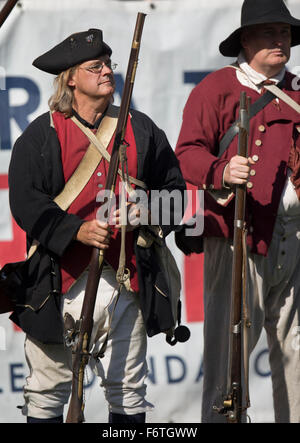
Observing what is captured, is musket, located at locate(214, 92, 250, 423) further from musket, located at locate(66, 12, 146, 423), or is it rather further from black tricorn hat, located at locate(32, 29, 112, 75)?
black tricorn hat, located at locate(32, 29, 112, 75)

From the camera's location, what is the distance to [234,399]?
4.09 m

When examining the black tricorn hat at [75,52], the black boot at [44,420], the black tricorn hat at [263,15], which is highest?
the black tricorn hat at [263,15]

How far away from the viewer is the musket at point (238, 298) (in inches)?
161

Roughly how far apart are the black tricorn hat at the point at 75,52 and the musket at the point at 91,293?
30 centimetres

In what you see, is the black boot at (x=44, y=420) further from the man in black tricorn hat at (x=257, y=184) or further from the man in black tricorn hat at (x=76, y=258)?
the man in black tricorn hat at (x=257, y=184)

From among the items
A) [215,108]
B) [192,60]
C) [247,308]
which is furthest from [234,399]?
[192,60]

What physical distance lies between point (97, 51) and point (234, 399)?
1.60 metres

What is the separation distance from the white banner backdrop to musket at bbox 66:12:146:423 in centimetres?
164

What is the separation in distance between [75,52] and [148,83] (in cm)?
146

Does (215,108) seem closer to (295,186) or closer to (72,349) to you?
(295,186)

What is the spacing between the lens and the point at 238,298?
4180 millimetres

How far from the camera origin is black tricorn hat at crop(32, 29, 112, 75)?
4211 millimetres

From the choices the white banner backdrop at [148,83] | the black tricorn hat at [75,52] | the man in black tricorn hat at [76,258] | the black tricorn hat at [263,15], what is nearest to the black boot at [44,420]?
the man in black tricorn hat at [76,258]

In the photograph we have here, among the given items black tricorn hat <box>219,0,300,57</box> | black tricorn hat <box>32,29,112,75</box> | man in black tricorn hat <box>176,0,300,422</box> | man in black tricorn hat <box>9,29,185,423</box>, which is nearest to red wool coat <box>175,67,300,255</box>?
man in black tricorn hat <box>176,0,300,422</box>
